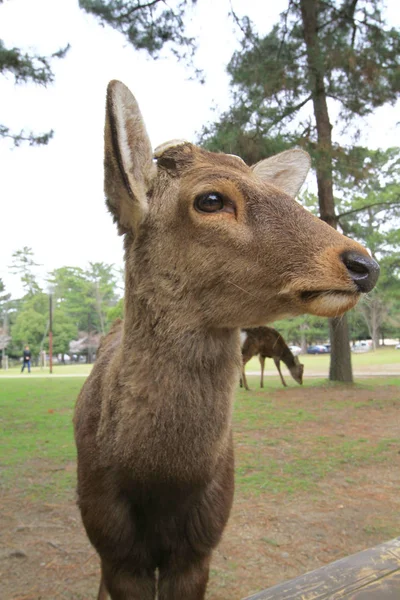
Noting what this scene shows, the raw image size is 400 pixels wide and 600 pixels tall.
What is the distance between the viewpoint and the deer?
Result: 142 cm

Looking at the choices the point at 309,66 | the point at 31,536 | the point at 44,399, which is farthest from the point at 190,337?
the point at 44,399

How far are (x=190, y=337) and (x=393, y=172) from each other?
18.5 m

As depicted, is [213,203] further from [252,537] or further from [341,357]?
[341,357]

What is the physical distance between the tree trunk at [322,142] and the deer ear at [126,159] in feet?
25.6

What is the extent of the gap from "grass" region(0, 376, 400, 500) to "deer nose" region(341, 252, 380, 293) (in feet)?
12.6

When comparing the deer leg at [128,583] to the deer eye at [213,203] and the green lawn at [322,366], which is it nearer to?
the deer eye at [213,203]

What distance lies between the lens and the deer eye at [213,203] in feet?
5.06

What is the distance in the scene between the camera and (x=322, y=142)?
938 centimetres

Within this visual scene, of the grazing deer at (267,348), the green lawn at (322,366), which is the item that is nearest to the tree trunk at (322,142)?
the grazing deer at (267,348)

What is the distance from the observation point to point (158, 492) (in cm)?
163

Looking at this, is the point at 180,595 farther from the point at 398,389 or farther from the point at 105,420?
the point at 398,389

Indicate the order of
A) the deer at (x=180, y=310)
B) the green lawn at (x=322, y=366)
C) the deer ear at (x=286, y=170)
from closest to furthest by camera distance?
the deer at (x=180, y=310) < the deer ear at (x=286, y=170) < the green lawn at (x=322, y=366)

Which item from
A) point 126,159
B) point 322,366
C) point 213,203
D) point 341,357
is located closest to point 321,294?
point 213,203

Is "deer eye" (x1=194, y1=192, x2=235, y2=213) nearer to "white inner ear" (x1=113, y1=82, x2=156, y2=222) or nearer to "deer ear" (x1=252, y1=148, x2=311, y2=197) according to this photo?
"white inner ear" (x1=113, y1=82, x2=156, y2=222)
